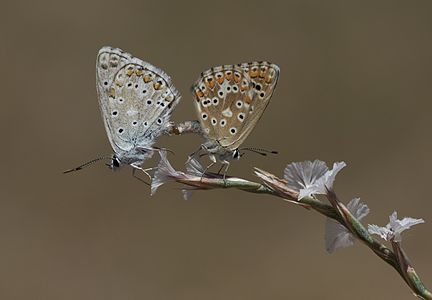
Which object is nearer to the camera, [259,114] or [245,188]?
[245,188]

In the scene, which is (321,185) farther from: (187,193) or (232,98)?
(232,98)

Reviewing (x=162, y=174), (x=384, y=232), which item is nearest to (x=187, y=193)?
(x=162, y=174)

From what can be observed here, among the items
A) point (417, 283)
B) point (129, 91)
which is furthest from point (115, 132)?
point (417, 283)

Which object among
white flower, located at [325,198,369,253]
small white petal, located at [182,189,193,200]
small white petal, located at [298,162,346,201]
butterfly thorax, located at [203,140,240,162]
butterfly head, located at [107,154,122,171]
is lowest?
butterfly head, located at [107,154,122,171]

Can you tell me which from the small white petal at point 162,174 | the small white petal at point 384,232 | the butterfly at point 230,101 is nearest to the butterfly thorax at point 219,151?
the butterfly at point 230,101

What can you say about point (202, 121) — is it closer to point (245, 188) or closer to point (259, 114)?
point (259, 114)

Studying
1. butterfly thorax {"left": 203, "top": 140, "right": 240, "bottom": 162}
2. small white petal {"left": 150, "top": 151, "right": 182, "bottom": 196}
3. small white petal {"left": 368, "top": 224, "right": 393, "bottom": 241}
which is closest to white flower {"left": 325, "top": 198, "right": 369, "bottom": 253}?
small white petal {"left": 368, "top": 224, "right": 393, "bottom": 241}

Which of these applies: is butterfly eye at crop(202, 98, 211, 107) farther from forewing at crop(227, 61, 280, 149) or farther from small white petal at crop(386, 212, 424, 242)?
small white petal at crop(386, 212, 424, 242)
